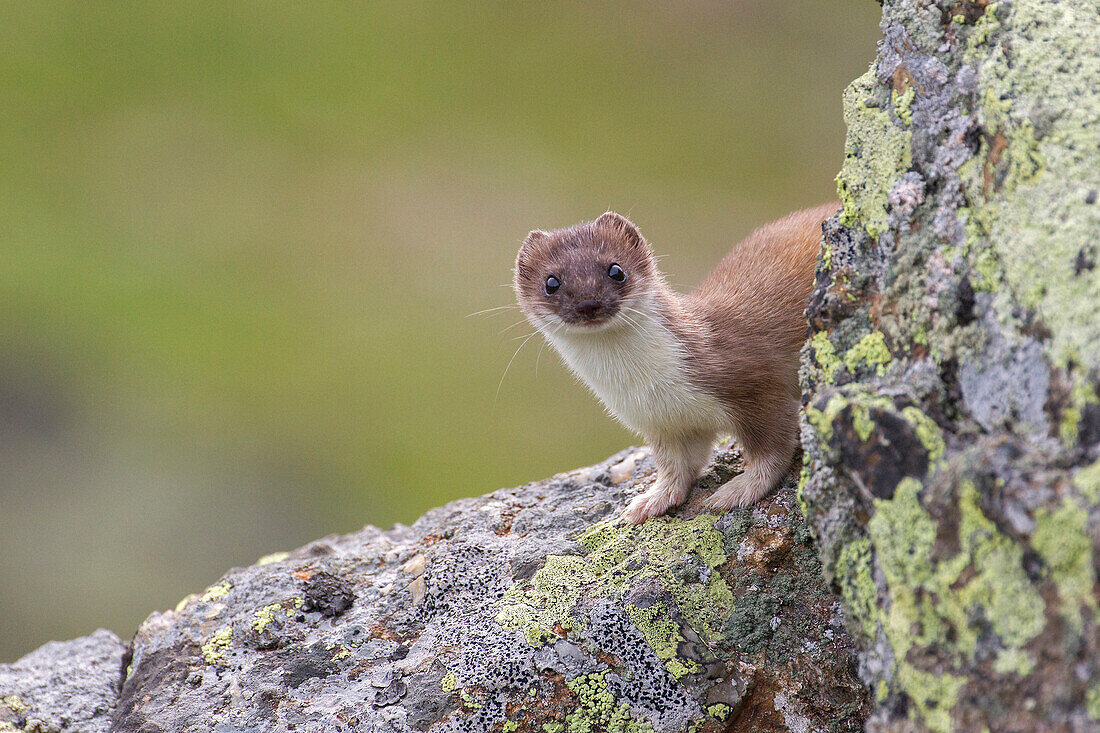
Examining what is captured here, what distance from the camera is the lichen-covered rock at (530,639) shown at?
2.54 metres

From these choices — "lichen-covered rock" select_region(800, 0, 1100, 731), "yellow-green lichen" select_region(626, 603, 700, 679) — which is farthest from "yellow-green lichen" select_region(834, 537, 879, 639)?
"yellow-green lichen" select_region(626, 603, 700, 679)

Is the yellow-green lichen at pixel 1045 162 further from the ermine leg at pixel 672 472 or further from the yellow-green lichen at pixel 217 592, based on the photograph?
the yellow-green lichen at pixel 217 592

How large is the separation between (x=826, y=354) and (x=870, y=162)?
462 mm

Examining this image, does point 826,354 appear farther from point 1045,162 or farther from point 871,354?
point 1045,162

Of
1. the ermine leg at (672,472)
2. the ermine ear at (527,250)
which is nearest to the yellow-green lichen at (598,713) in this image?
the ermine leg at (672,472)

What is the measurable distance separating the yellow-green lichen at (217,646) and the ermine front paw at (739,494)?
1.52 meters

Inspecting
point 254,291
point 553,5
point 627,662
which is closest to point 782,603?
point 627,662

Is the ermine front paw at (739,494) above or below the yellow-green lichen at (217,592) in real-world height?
below

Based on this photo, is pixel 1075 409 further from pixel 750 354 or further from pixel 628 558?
pixel 750 354

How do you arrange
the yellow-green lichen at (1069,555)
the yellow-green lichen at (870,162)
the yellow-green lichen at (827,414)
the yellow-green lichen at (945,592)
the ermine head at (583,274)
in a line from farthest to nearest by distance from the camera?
the ermine head at (583,274), the yellow-green lichen at (870,162), the yellow-green lichen at (827,414), the yellow-green lichen at (945,592), the yellow-green lichen at (1069,555)

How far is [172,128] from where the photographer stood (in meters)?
10.6

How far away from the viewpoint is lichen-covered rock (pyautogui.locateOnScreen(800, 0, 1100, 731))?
1634 mm

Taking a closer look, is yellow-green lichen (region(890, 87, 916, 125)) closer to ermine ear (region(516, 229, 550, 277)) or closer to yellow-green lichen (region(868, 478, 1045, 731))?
yellow-green lichen (region(868, 478, 1045, 731))

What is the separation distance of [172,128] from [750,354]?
8.72 metres
